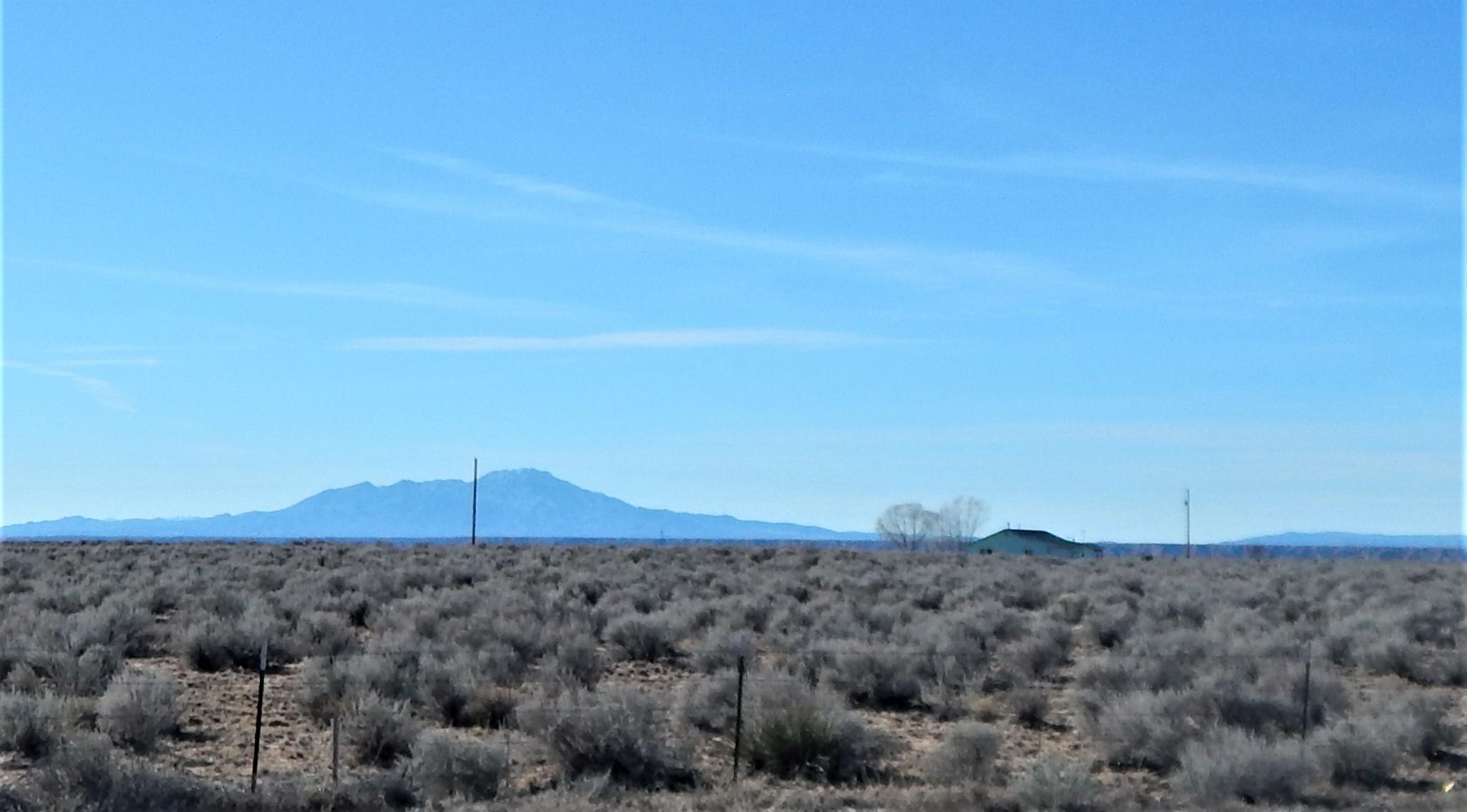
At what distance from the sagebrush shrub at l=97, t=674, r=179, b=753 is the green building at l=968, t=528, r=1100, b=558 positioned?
67.5m

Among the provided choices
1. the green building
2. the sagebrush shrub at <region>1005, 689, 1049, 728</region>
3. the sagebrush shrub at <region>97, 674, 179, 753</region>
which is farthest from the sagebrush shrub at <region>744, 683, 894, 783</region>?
the green building

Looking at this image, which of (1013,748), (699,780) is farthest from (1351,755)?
(699,780)

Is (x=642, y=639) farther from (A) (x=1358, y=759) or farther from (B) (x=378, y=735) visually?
(A) (x=1358, y=759)

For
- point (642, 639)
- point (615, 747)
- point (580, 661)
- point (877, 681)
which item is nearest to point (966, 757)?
point (615, 747)

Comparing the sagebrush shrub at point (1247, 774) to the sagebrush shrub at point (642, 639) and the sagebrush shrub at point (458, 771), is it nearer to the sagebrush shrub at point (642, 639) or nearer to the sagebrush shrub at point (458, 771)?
the sagebrush shrub at point (458, 771)

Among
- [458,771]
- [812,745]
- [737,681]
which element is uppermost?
[737,681]

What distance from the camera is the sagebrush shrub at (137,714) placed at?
50.2 ft

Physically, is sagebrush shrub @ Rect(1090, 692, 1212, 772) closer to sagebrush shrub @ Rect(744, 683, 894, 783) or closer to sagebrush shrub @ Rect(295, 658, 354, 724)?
sagebrush shrub @ Rect(744, 683, 894, 783)

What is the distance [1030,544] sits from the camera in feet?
285

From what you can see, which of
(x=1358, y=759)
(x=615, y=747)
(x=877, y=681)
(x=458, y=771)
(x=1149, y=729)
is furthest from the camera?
(x=877, y=681)

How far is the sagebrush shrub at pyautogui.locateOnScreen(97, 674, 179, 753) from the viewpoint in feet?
50.2

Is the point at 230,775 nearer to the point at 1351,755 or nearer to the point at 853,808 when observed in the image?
the point at 853,808

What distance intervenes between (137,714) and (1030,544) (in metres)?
75.6

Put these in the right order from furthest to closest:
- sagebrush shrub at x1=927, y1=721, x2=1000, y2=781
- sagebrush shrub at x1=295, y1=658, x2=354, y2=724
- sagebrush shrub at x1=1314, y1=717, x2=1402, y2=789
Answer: sagebrush shrub at x1=295, y1=658, x2=354, y2=724 → sagebrush shrub at x1=1314, y1=717, x2=1402, y2=789 → sagebrush shrub at x1=927, y1=721, x2=1000, y2=781
